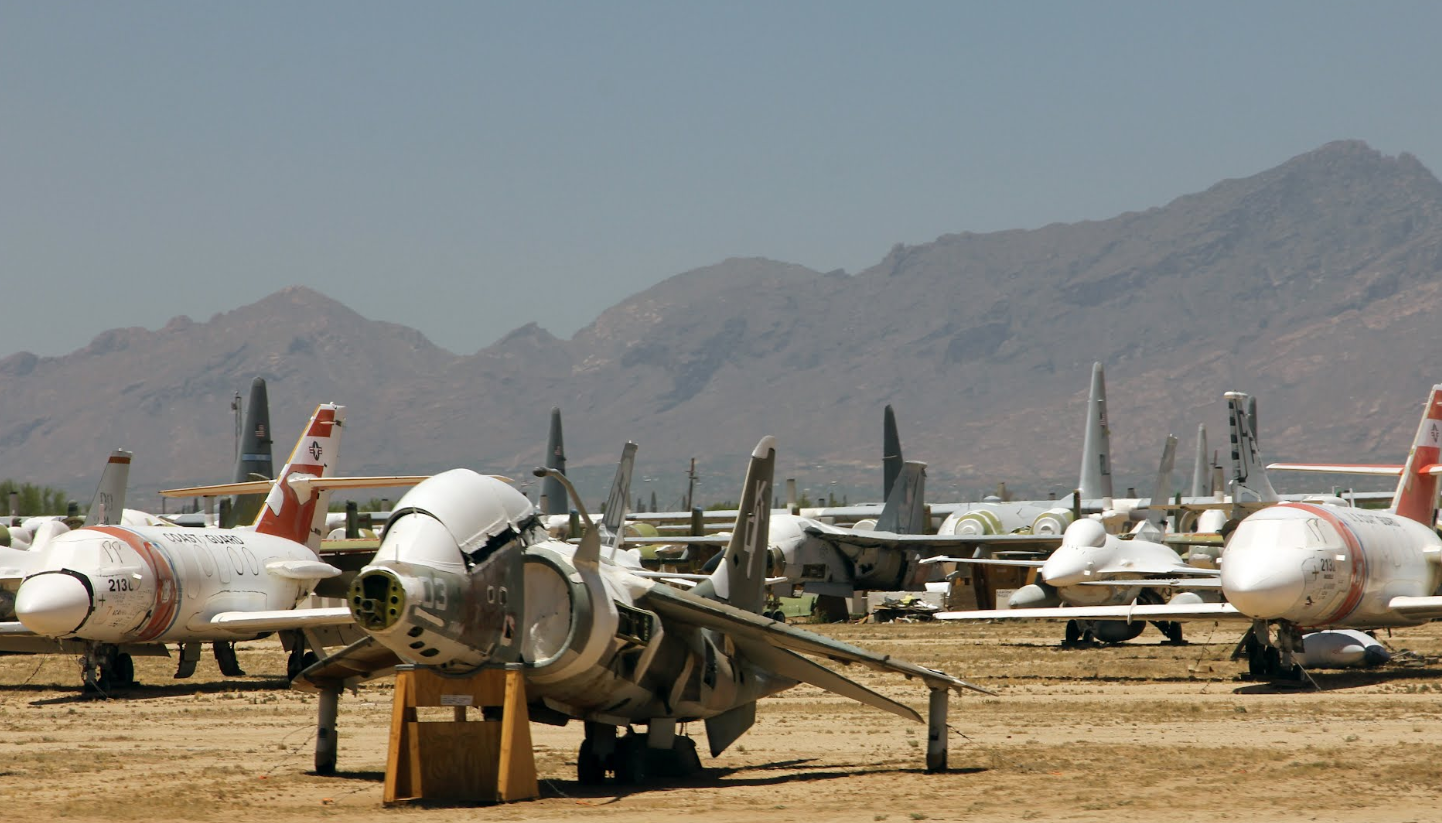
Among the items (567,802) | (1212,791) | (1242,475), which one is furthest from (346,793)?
(1242,475)

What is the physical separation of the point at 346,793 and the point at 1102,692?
45.0 feet

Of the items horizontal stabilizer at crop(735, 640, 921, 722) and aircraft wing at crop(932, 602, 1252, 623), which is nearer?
horizontal stabilizer at crop(735, 640, 921, 722)

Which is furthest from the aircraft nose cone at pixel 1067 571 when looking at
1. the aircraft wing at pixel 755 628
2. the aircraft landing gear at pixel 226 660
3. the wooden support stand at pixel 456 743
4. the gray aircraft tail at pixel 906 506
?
the wooden support stand at pixel 456 743

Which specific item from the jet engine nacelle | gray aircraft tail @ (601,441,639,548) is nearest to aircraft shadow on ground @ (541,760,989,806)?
gray aircraft tail @ (601,441,639,548)

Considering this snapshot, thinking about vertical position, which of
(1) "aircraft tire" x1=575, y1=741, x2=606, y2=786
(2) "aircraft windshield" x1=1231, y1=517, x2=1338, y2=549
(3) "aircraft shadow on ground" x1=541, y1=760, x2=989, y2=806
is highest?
(2) "aircraft windshield" x1=1231, y1=517, x2=1338, y2=549

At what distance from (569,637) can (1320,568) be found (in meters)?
14.5

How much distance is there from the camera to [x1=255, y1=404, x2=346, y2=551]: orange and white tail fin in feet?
98.9

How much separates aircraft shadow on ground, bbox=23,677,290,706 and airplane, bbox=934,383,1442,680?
1076 centimetres

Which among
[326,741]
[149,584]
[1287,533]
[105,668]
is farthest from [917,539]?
[326,741]

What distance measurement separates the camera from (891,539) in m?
52.1

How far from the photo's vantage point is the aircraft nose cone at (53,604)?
24.1 m

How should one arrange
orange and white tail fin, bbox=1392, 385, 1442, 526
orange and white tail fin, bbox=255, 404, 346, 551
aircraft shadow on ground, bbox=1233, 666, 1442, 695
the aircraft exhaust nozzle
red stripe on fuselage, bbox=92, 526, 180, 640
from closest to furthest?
the aircraft exhaust nozzle < aircraft shadow on ground, bbox=1233, 666, 1442, 695 < red stripe on fuselage, bbox=92, 526, 180, 640 < orange and white tail fin, bbox=255, 404, 346, 551 < orange and white tail fin, bbox=1392, 385, 1442, 526

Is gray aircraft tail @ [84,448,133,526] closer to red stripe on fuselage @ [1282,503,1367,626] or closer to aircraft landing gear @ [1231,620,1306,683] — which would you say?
aircraft landing gear @ [1231,620,1306,683]

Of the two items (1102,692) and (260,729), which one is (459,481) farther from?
(1102,692)
